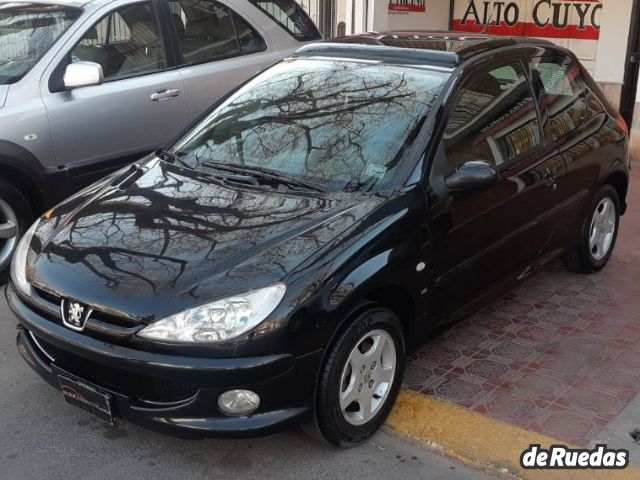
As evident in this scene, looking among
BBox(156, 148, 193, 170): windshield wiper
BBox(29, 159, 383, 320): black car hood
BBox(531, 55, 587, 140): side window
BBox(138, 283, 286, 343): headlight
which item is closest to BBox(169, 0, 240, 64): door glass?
BBox(156, 148, 193, 170): windshield wiper

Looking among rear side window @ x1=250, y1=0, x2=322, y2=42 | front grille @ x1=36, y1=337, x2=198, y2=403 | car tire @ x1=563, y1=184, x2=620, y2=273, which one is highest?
rear side window @ x1=250, y1=0, x2=322, y2=42

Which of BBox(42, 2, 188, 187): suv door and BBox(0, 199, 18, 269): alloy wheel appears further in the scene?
BBox(42, 2, 188, 187): suv door

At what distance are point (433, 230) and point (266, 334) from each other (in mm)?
1114

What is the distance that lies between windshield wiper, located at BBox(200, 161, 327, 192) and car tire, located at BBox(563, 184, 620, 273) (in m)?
2.29

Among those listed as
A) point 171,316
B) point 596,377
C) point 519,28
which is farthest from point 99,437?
point 519,28

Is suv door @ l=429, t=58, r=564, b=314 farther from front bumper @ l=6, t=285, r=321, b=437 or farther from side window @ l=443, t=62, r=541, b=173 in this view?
front bumper @ l=6, t=285, r=321, b=437

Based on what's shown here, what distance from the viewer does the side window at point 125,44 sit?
223 inches

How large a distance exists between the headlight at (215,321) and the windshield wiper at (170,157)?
50.7 inches

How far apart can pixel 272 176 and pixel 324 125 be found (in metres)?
0.42

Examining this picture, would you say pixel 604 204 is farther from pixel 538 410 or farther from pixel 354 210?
pixel 354 210

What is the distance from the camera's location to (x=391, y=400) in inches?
146

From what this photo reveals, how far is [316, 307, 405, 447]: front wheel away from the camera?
10.8ft

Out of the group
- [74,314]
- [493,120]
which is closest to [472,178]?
[493,120]

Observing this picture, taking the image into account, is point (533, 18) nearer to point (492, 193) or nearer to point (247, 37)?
point (247, 37)
